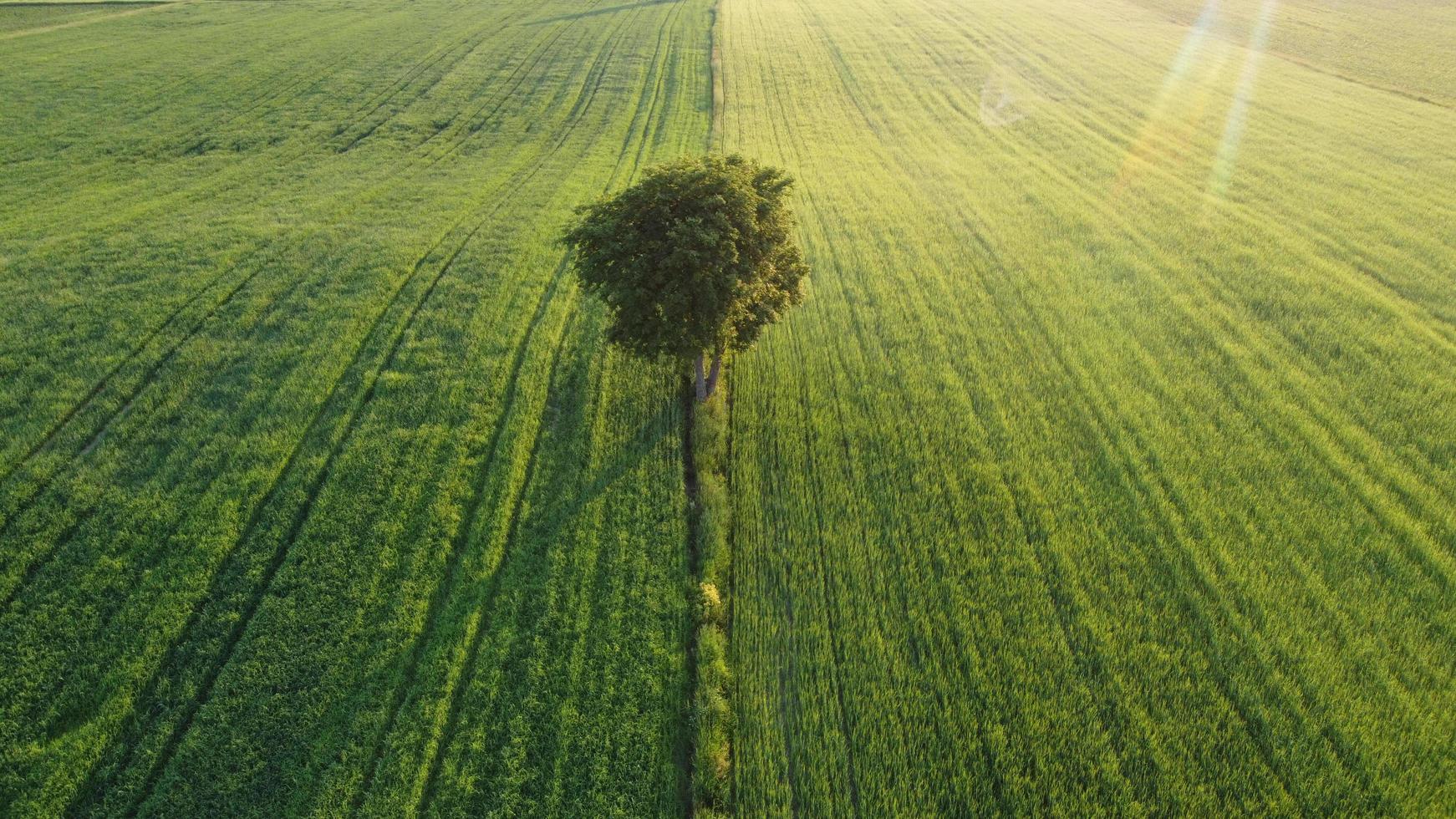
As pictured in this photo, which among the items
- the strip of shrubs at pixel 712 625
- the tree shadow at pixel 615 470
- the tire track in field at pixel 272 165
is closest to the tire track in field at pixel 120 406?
the tire track in field at pixel 272 165

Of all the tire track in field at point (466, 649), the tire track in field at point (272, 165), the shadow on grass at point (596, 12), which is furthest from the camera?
the shadow on grass at point (596, 12)

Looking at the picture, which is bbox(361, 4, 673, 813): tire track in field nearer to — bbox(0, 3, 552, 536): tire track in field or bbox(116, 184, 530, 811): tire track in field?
bbox(116, 184, 530, 811): tire track in field

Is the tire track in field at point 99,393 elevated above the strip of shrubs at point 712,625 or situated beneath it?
elevated above

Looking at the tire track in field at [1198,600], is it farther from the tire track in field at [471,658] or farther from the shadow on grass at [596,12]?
the shadow on grass at [596,12]

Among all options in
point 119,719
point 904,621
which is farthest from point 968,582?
point 119,719

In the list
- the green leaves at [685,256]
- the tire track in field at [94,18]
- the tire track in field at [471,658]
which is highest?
the tire track in field at [94,18]

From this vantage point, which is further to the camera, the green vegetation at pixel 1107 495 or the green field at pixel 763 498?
the green field at pixel 763 498

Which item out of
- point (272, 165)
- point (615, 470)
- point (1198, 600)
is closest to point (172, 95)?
point (272, 165)
